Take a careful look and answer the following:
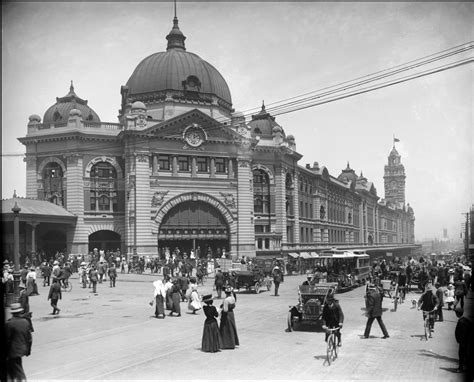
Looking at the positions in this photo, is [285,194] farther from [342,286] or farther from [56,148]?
[342,286]

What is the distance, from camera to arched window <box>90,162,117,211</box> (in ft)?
190

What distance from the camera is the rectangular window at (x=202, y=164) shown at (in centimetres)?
6059

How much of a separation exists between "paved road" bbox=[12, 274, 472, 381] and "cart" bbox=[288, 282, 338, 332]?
42 cm

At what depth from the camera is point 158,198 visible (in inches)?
2267

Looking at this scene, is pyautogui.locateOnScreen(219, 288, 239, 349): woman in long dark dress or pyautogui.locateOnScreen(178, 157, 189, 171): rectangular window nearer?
pyautogui.locateOnScreen(219, 288, 239, 349): woman in long dark dress

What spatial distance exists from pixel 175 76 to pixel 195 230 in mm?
19764

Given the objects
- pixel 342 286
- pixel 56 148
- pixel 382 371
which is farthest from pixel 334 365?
pixel 56 148

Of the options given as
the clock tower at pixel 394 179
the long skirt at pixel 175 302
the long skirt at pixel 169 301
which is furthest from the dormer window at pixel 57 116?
the clock tower at pixel 394 179

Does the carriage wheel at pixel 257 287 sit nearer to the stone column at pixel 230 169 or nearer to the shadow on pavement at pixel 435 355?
the shadow on pavement at pixel 435 355

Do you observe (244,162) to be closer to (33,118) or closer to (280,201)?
(280,201)

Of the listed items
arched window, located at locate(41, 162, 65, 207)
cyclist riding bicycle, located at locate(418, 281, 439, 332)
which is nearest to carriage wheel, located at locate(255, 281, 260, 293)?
cyclist riding bicycle, located at locate(418, 281, 439, 332)

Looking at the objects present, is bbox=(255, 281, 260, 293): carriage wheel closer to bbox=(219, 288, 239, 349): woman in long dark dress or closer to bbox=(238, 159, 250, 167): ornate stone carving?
bbox=(219, 288, 239, 349): woman in long dark dress

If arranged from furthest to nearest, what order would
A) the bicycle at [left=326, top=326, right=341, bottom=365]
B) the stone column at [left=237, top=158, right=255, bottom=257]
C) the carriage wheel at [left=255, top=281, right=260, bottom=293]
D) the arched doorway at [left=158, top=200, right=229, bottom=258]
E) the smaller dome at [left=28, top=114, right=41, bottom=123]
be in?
the stone column at [left=237, top=158, right=255, bottom=257], the smaller dome at [left=28, top=114, right=41, bottom=123], the arched doorway at [left=158, top=200, right=229, bottom=258], the carriage wheel at [left=255, top=281, right=260, bottom=293], the bicycle at [left=326, top=326, right=341, bottom=365]

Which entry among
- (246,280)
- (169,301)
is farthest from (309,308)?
(246,280)
